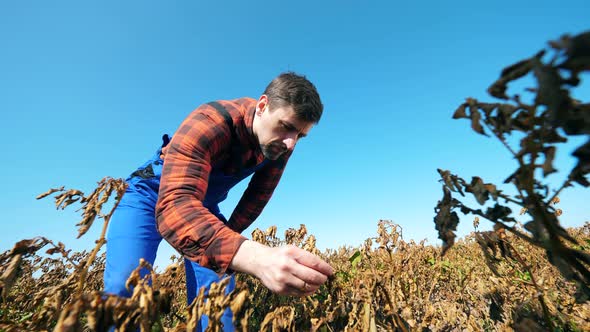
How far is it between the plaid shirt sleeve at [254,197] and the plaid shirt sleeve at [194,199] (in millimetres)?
1389

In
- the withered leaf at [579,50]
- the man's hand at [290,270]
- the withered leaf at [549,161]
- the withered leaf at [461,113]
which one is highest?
the withered leaf at [461,113]

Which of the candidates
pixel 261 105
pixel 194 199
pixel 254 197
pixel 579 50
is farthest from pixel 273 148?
pixel 579 50

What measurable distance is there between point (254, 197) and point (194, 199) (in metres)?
2.25

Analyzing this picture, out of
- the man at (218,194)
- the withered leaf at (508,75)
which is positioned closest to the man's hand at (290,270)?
the man at (218,194)

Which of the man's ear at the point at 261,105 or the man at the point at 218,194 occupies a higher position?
the man's ear at the point at 261,105

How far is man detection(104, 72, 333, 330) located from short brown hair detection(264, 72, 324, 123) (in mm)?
11

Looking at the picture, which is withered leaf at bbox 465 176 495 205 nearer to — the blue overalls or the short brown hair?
the short brown hair

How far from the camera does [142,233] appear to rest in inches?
135

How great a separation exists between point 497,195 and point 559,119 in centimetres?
34

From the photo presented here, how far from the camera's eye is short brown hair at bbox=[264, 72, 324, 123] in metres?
3.31

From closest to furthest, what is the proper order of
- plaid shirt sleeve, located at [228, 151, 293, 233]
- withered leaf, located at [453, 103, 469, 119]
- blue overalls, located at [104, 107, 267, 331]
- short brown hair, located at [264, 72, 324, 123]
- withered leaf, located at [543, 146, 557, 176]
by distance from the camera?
1. withered leaf, located at [543, 146, 557, 176]
2. withered leaf, located at [453, 103, 469, 119]
3. blue overalls, located at [104, 107, 267, 331]
4. short brown hair, located at [264, 72, 324, 123]
5. plaid shirt sleeve, located at [228, 151, 293, 233]

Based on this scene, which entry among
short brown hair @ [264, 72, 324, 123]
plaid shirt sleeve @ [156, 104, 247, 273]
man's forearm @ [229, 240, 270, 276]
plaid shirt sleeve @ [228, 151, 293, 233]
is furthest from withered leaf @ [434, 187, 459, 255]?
plaid shirt sleeve @ [228, 151, 293, 233]

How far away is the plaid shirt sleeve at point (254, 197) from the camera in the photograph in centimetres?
442

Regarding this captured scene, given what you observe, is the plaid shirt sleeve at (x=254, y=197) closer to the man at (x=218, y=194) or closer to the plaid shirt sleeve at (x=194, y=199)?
the man at (x=218, y=194)
